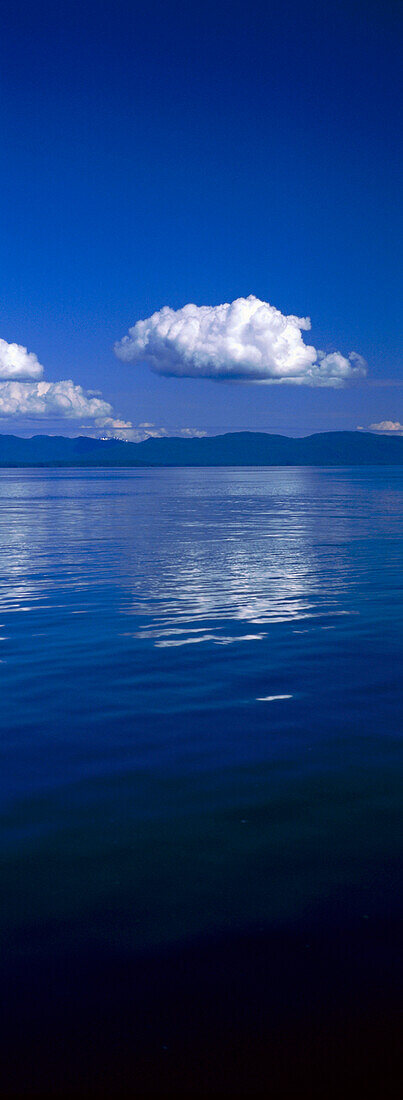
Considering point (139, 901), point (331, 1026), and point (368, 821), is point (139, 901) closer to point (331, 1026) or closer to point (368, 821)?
point (331, 1026)

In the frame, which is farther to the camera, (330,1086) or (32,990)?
(32,990)

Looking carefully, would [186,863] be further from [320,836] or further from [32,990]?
[32,990]

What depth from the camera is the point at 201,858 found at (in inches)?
336

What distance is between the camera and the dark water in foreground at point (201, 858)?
5789 millimetres

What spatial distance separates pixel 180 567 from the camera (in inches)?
1334

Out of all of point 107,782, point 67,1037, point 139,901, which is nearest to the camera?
point 67,1037

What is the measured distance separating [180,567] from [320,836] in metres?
25.1

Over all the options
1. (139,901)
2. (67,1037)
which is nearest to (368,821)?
(139,901)

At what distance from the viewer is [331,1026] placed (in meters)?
5.96

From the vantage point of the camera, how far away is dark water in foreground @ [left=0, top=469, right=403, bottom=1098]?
19.0ft

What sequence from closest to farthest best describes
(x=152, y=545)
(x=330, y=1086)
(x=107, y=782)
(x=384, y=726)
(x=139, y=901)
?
(x=330, y=1086)
(x=139, y=901)
(x=107, y=782)
(x=384, y=726)
(x=152, y=545)

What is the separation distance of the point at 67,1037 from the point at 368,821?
474 centimetres

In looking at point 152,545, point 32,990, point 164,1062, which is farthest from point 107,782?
point 152,545

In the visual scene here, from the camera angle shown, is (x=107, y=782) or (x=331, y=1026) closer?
(x=331, y=1026)
